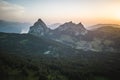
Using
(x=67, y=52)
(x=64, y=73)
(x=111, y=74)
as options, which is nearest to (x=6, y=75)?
(x=64, y=73)

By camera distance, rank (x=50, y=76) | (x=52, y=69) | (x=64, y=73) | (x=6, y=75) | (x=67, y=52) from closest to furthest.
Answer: (x=6, y=75) < (x=50, y=76) < (x=64, y=73) < (x=52, y=69) < (x=67, y=52)

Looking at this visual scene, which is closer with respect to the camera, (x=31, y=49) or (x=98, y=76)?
(x=98, y=76)

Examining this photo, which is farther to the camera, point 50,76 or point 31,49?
point 31,49

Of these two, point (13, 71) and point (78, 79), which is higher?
point (13, 71)

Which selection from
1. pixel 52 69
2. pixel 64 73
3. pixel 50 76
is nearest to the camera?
pixel 50 76

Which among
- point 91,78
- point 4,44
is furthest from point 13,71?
point 4,44

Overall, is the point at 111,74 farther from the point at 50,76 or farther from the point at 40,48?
the point at 40,48

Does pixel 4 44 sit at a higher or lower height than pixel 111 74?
higher

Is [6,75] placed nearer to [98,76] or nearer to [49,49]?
[98,76]

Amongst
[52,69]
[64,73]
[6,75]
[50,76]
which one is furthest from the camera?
[52,69]
